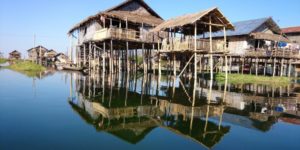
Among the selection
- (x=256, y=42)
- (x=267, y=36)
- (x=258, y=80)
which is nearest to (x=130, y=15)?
(x=258, y=80)

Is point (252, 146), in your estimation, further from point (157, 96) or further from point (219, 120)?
point (157, 96)

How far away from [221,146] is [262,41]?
29.4 m

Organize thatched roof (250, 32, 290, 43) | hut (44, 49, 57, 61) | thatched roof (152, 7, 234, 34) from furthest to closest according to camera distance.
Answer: hut (44, 49, 57, 61) < thatched roof (250, 32, 290, 43) < thatched roof (152, 7, 234, 34)

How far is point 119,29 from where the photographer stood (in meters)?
25.2

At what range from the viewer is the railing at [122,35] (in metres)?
24.9

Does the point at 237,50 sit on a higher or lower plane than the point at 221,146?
higher

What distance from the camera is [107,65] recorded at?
126 feet

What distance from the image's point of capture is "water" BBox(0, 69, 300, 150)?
7.64 m

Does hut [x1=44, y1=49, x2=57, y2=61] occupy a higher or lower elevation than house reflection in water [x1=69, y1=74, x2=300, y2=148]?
higher

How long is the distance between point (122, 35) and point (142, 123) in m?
16.9

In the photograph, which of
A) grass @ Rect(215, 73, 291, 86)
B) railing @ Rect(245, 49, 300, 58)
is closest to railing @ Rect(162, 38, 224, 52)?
grass @ Rect(215, 73, 291, 86)

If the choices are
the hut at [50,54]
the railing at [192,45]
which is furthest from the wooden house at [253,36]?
the hut at [50,54]

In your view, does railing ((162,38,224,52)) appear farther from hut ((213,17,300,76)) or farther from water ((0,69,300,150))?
hut ((213,17,300,76))

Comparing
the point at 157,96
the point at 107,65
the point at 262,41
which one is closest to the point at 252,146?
the point at 157,96
